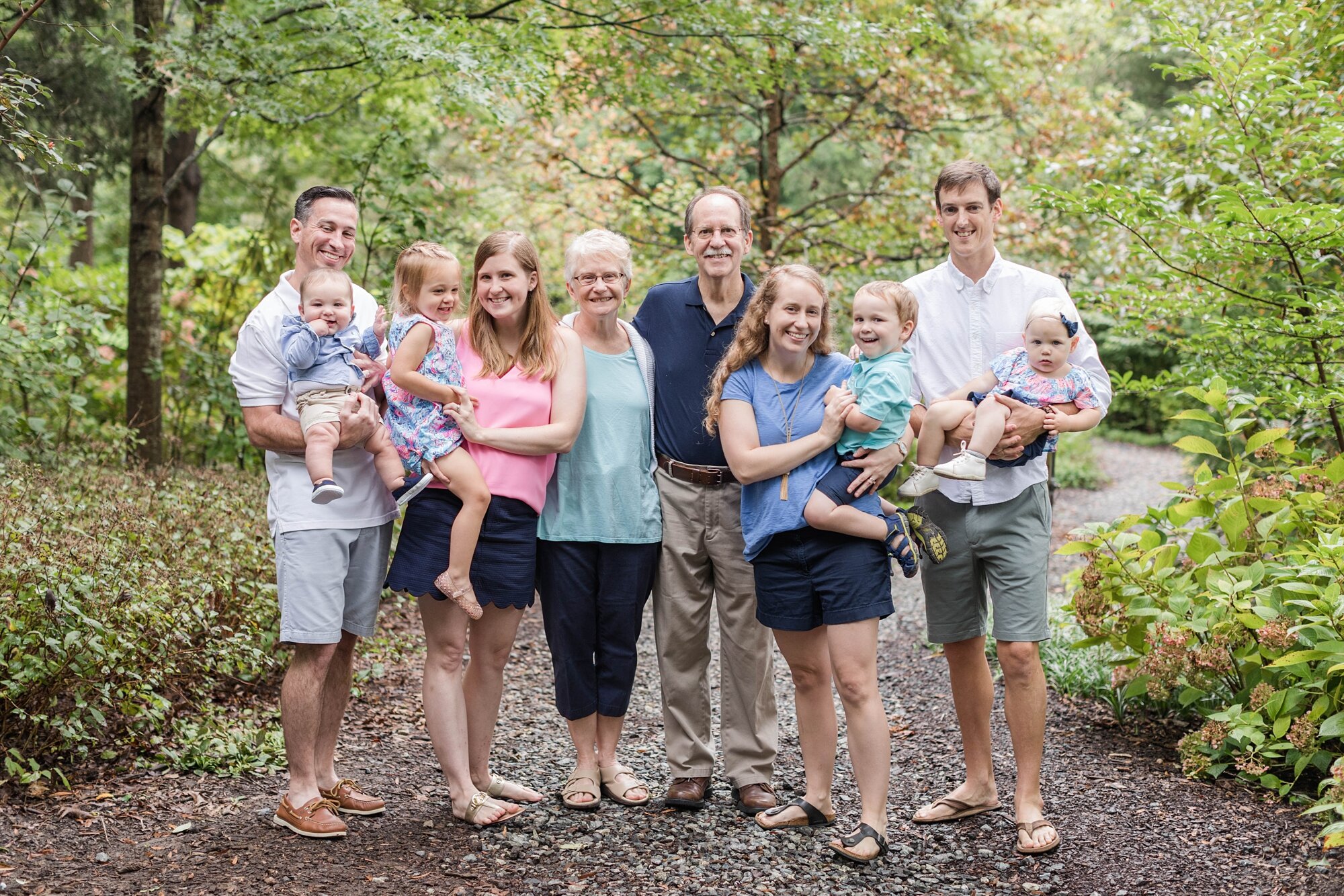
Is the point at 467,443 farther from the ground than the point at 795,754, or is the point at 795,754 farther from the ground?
the point at 467,443

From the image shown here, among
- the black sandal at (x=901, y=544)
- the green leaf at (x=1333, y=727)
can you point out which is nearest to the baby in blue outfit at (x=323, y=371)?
the black sandal at (x=901, y=544)

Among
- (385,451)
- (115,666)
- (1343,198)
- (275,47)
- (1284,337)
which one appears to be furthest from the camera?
(275,47)

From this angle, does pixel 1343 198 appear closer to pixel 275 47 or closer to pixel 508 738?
pixel 508 738

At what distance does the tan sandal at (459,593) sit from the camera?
3.29 m

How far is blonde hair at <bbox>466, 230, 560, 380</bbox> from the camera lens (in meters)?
3.46

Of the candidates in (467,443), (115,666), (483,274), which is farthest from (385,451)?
(115,666)

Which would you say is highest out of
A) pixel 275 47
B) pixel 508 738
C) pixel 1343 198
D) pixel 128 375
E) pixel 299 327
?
pixel 275 47

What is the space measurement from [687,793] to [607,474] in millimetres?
1177

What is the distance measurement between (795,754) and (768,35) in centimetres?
448

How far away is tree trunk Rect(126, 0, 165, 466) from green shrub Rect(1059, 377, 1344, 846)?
571 cm

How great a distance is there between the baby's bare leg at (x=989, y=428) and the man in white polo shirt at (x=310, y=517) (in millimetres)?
1874

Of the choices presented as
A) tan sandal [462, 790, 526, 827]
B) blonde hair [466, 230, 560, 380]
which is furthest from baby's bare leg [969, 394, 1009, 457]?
tan sandal [462, 790, 526, 827]

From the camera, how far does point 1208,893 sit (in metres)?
3.07

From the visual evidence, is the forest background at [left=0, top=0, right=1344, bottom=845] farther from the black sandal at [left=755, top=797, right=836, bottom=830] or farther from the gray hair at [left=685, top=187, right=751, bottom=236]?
the gray hair at [left=685, top=187, right=751, bottom=236]
